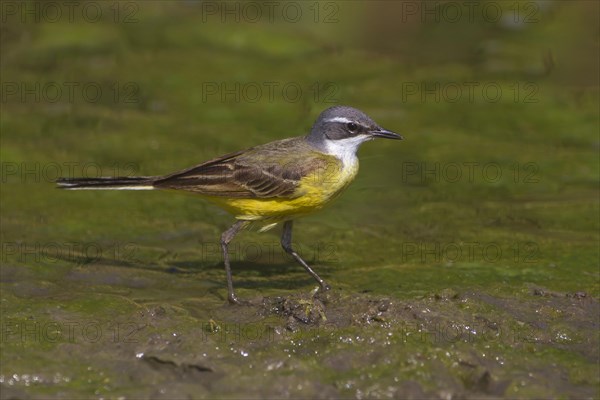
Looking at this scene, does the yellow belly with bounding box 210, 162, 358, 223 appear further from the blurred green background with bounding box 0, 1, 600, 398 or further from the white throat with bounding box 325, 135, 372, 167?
the blurred green background with bounding box 0, 1, 600, 398

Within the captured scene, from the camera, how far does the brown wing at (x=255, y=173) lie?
852 cm

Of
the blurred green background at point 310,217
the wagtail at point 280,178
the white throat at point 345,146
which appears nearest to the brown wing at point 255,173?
the wagtail at point 280,178

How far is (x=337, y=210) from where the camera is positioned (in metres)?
10.8

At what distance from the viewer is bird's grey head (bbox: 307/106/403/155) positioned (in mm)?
8805

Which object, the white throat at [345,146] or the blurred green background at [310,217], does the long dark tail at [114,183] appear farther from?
the white throat at [345,146]

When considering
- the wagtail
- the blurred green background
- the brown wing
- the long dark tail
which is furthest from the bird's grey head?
the long dark tail

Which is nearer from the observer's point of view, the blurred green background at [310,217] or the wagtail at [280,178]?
the blurred green background at [310,217]

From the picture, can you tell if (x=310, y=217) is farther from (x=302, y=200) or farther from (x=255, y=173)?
(x=302, y=200)

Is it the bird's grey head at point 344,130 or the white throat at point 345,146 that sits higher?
the bird's grey head at point 344,130

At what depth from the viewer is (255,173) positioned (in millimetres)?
8703

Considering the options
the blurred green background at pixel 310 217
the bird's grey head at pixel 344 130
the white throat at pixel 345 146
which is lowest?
the blurred green background at pixel 310 217

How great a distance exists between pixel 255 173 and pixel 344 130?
2.70 feet

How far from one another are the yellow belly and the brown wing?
0.06m

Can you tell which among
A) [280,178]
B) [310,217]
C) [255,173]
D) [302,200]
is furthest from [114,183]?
[310,217]
